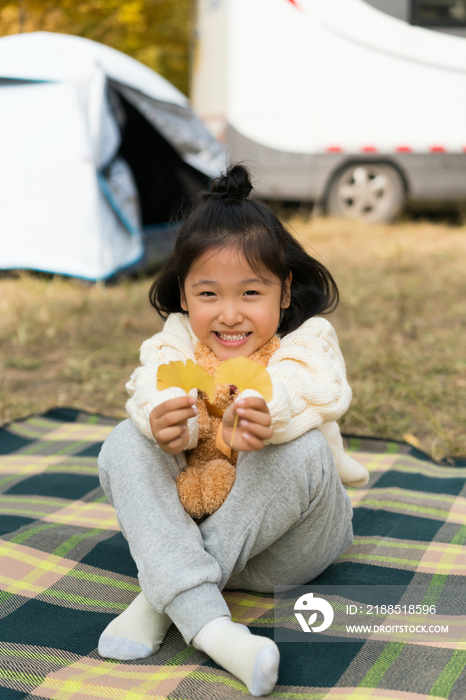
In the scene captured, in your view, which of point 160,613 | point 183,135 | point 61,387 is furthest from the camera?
point 183,135

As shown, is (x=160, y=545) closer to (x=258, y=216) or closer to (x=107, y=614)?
(x=107, y=614)

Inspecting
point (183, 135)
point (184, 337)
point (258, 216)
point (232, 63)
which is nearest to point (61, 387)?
point (184, 337)

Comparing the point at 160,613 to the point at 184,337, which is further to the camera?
the point at 184,337

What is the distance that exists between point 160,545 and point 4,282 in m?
3.39

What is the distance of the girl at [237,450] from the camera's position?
1138 mm

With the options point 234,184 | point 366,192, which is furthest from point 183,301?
point 366,192

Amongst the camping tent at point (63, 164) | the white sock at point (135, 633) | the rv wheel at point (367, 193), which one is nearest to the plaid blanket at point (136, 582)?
the white sock at point (135, 633)

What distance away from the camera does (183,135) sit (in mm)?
4699

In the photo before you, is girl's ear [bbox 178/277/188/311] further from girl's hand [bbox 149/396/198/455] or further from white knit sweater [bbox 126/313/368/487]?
girl's hand [bbox 149/396/198/455]

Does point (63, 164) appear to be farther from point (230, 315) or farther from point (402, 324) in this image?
point (230, 315)

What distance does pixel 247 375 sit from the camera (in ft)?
3.89

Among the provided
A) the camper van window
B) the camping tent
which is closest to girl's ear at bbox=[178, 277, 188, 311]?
the camping tent

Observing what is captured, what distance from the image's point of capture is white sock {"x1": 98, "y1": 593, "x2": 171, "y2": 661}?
1.21 m

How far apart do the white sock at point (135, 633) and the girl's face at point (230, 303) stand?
53 centimetres
